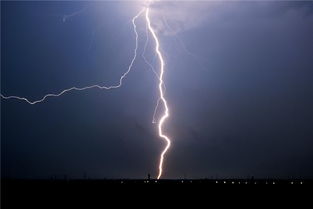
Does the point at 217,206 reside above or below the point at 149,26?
below

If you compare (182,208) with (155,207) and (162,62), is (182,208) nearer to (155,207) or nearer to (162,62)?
(155,207)

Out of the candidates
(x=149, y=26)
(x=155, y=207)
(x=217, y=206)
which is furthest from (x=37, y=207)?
(x=149, y=26)

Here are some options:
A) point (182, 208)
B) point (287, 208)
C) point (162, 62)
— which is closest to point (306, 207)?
point (287, 208)

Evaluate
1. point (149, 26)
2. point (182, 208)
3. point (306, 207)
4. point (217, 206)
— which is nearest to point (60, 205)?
point (182, 208)

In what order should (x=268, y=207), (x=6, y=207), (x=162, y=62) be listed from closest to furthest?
(x=6, y=207) → (x=268, y=207) → (x=162, y=62)

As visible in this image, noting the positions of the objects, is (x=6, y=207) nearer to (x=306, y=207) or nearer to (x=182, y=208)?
(x=182, y=208)

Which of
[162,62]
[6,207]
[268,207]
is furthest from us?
[162,62]

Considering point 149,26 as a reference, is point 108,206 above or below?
below

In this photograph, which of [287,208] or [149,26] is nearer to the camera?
[287,208]

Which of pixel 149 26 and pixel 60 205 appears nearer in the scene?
pixel 60 205
